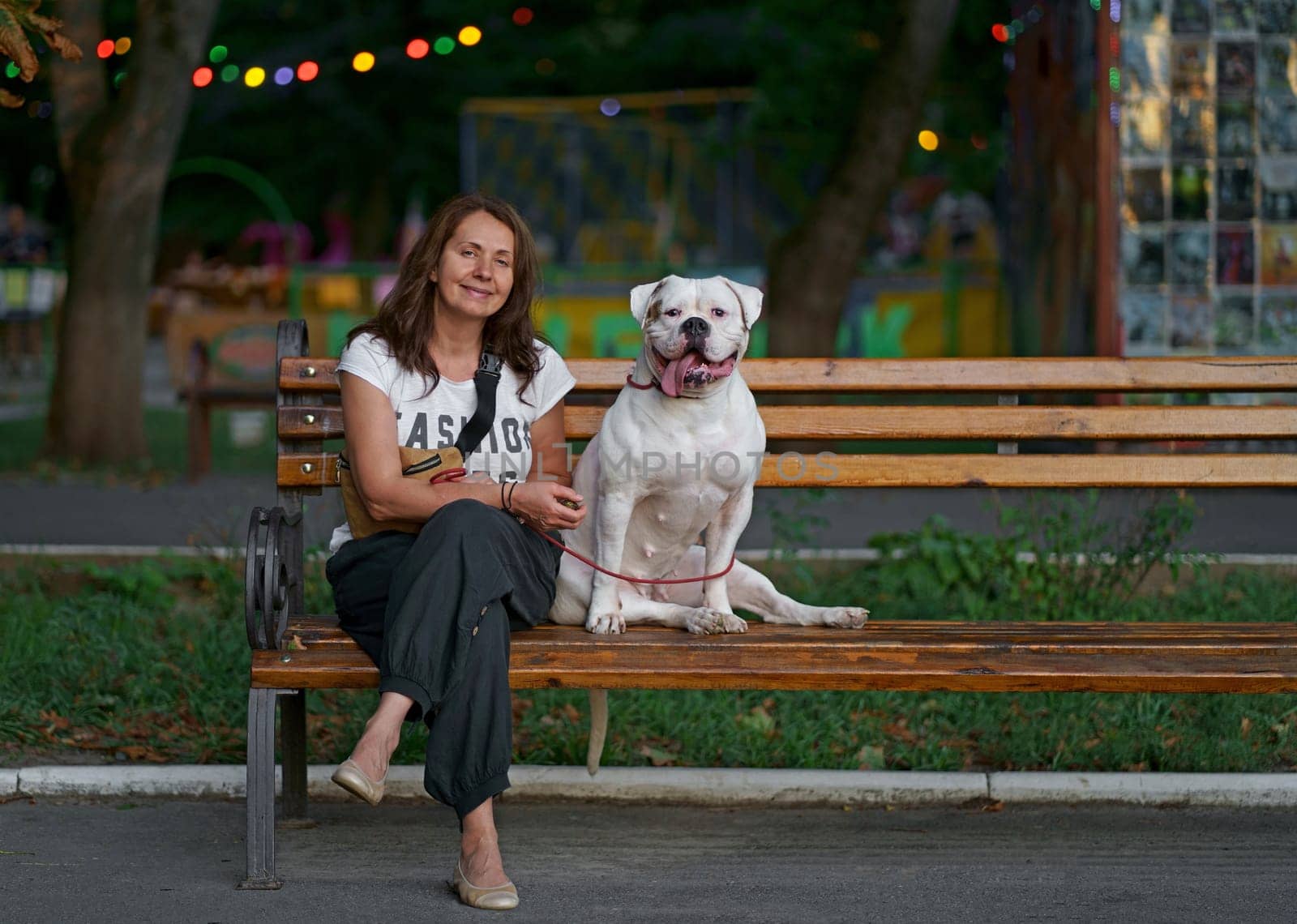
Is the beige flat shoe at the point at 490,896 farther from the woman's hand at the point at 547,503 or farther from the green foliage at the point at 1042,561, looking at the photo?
the green foliage at the point at 1042,561

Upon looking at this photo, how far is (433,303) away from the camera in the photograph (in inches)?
170

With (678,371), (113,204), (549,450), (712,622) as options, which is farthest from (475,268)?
(113,204)

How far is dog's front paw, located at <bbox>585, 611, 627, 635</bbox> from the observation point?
4.11m

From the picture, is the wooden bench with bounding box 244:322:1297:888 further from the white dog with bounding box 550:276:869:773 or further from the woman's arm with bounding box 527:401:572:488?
the woman's arm with bounding box 527:401:572:488

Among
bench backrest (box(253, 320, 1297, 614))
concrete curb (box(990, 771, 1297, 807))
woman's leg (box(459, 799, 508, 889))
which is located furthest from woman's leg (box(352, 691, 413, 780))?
concrete curb (box(990, 771, 1297, 807))

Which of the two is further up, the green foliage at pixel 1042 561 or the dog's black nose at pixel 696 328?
the dog's black nose at pixel 696 328

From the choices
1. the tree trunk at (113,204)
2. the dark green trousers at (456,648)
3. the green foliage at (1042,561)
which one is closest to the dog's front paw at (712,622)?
the dark green trousers at (456,648)

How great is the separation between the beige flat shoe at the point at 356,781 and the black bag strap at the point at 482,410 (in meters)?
0.92

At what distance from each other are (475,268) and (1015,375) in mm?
1569

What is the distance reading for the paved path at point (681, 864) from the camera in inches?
146

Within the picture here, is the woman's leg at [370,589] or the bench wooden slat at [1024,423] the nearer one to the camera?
the woman's leg at [370,589]

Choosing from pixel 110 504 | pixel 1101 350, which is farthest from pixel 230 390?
pixel 1101 350

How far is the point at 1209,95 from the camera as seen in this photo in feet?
32.7

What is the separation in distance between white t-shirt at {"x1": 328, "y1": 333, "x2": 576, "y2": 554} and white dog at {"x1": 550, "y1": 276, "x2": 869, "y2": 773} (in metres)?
0.19
